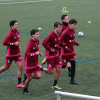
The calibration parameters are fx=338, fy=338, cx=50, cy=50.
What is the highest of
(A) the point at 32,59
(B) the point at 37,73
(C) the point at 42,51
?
(A) the point at 32,59

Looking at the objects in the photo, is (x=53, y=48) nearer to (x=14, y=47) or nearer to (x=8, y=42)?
(x=14, y=47)

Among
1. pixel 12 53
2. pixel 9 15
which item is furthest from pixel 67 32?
pixel 9 15

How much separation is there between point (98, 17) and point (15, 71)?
13641 millimetres

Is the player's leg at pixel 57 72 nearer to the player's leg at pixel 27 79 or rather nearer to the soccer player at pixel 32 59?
the soccer player at pixel 32 59

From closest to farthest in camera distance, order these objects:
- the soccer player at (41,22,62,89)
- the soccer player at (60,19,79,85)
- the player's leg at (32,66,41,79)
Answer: the player's leg at (32,66,41,79)
the soccer player at (41,22,62,89)
the soccer player at (60,19,79,85)

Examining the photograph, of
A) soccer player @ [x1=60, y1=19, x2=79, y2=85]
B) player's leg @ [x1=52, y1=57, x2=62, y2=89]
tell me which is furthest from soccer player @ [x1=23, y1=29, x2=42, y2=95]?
soccer player @ [x1=60, y1=19, x2=79, y2=85]

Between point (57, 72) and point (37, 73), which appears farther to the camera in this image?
point (57, 72)

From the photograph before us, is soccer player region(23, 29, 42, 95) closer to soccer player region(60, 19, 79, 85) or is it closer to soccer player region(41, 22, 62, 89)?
soccer player region(41, 22, 62, 89)

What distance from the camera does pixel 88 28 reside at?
64.3 ft

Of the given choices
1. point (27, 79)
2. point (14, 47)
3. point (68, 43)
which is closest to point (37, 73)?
point (27, 79)

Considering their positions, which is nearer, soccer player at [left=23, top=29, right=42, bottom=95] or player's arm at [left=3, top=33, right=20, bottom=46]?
soccer player at [left=23, top=29, right=42, bottom=95]

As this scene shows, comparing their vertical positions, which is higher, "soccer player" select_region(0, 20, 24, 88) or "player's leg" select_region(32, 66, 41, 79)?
"soccer player" select_region(0, 20, 24, 88)

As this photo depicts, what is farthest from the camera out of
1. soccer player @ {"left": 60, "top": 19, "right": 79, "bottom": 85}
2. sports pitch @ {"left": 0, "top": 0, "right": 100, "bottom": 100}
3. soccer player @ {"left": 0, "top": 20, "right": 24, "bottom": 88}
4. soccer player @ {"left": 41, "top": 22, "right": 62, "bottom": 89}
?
soccer player @ {"left": 60, "top": 19, "right": 79, "bottom": 85}

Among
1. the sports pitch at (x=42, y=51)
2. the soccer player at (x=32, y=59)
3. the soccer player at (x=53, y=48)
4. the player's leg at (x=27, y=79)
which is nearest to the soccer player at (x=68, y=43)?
the soccer player at (x=53, y=48)
